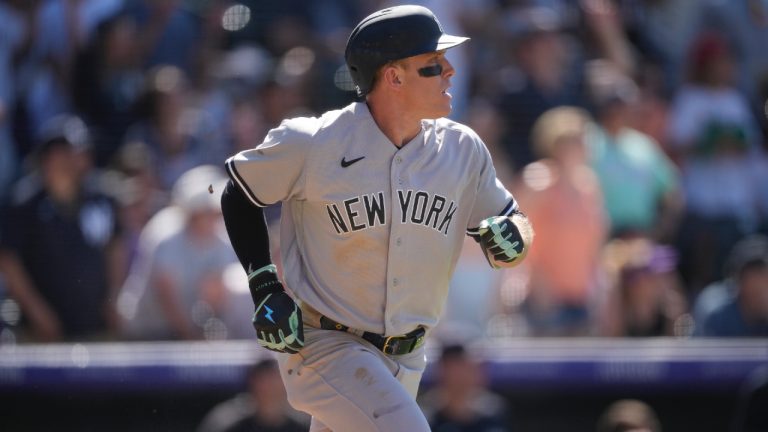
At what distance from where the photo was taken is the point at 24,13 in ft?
26.8

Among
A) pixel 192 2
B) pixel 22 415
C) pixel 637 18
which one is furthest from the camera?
pixel 637 18

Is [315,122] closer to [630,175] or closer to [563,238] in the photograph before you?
[563,238]

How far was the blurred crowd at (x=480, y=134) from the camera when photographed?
7.21 metres

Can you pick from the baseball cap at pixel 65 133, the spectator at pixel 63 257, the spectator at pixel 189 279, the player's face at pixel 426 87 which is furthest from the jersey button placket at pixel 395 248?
the baseball cap at pixel 65 133

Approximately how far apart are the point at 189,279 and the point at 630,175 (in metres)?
2.72

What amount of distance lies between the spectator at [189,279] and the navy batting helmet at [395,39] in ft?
10.8

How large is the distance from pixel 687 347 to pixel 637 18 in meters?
2.94

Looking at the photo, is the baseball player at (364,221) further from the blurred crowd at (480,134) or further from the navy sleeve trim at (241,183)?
the blurred crowd at (480,134)

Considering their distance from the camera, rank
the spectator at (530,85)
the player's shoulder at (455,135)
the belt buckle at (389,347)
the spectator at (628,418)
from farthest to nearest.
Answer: the spectator at (530,85) → the spectator at (628,418) → the player's shoulder at (455,135) → the belt buckle at (389,347)

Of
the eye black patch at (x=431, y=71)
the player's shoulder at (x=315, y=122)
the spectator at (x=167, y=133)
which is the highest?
the eye black patch at (x=431, y=71)

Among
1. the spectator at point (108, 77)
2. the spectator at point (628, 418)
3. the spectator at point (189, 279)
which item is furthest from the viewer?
the spectator at point (108, 77)

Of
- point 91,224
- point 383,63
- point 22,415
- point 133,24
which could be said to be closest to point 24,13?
point 133,24

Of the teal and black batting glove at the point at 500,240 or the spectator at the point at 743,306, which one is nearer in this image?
the teal and black batting glove at the point at 500,240

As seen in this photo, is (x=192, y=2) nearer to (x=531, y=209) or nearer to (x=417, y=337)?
(x=531, y=209)
